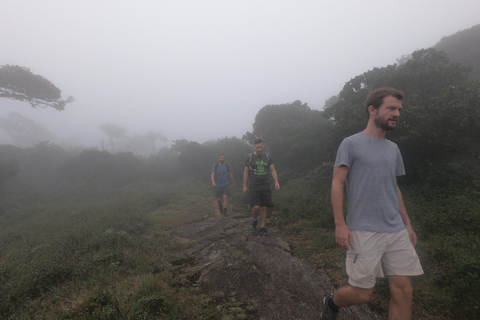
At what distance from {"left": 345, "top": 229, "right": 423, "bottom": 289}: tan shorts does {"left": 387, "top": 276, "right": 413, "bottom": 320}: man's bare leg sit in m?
0.06

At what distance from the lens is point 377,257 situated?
5.75 feet

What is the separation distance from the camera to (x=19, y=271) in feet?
12.9

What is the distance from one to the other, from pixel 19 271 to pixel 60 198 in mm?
15032

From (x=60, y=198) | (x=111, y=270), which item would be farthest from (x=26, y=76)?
(x=111, y=270)

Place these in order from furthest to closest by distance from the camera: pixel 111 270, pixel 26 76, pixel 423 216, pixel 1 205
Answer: pixel 26 76 < pixel 1 205 < pixel 423 216 < pixel 111 270

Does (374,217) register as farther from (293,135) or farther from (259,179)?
(293,135)

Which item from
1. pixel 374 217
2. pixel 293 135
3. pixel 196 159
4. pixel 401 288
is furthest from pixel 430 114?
pixel 196 159

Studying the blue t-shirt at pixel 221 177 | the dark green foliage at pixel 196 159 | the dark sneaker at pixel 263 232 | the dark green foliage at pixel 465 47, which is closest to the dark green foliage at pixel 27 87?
the dark green foliage at pixel 196 159

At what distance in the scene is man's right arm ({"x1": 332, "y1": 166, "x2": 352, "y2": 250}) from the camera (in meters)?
1.78

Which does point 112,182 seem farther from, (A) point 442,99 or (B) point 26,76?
(A) point 442,99

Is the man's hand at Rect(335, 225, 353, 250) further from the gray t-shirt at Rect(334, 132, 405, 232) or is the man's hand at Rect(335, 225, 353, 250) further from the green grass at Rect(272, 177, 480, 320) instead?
the green grass at Rect(272, 177, 480, 320)

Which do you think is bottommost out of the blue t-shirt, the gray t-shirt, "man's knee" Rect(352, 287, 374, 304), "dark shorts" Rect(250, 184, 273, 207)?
the blue t-shirt

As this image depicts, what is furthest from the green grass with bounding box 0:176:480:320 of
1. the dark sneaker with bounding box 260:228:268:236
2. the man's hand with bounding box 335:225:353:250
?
the man's hand with bounding box 335:225:353:250

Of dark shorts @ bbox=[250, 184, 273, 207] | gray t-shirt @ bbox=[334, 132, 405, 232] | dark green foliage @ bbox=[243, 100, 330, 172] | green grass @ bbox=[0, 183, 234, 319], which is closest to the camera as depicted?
gray t-shirt @ bbox=[334, 132, 405, 232]
